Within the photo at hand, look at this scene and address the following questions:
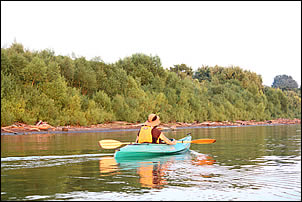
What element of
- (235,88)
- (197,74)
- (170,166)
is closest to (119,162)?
(170,166)

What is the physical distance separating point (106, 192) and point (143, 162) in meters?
6.22

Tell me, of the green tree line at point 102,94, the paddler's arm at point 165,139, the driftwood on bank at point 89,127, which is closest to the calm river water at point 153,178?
the paddler's arm at point 165,139

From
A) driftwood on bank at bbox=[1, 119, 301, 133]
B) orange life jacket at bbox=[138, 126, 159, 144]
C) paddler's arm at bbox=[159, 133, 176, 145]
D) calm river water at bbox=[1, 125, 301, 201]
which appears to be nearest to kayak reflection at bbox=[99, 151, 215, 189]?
calm river water at bbox=[1, 125, 301, 201]

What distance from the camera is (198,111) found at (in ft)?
209

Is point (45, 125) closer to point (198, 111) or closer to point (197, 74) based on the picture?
point (198, 111)

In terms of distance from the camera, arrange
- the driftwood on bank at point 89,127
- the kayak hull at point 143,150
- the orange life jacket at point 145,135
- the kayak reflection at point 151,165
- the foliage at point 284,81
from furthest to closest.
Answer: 1. the foliage at point 284,81
2. the driftwood on bank at point 89,127
3. the orange life jacket at point 145,135
4. the kayak hull at point 143,150
5. the kayak reflection at point 151,165

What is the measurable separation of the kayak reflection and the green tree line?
22770 millimetres

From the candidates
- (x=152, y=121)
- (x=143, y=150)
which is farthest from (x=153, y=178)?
(x=152, y=121)

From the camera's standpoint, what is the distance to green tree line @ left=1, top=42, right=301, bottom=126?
40.8 metres

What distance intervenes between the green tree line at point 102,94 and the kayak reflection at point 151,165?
74.7ft

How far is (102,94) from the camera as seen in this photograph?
4956 centimetres

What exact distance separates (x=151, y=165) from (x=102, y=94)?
114 ft

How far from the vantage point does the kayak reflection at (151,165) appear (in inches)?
459

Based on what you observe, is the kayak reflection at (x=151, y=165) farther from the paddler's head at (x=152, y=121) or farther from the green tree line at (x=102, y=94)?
the green tree line at (x=102, y=94)
